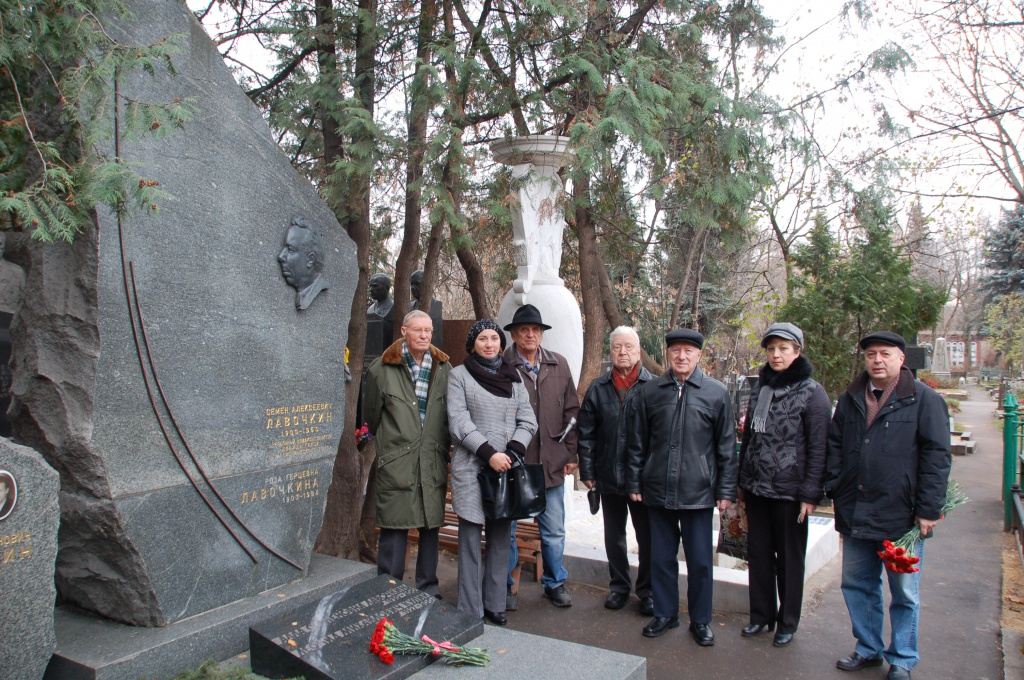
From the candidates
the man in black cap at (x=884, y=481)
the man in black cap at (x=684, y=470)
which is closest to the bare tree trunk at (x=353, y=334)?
the man in black cap at (x=684, y=470)

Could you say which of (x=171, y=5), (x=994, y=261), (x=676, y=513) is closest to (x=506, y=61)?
(x=171, y=5)

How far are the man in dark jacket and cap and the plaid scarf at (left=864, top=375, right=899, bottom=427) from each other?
1216 millimetres

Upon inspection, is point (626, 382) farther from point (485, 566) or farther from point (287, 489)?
point (287, 489)

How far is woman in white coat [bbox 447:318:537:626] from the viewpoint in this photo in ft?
13.7

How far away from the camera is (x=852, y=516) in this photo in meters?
3.84

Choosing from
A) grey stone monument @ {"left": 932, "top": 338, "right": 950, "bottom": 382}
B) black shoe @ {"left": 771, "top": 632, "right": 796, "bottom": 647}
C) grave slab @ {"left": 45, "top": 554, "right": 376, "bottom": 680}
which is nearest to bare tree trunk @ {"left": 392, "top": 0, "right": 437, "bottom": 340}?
grave slab @ {"left": 45, "top": 554, "right": 376, "bottom": 680}

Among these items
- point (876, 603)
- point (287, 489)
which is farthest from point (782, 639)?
point (287, 489)

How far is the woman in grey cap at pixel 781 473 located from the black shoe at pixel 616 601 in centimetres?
78

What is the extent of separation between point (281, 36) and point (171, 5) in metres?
3.06

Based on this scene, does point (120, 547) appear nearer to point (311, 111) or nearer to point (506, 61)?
point (311, 111)

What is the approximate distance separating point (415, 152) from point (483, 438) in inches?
101

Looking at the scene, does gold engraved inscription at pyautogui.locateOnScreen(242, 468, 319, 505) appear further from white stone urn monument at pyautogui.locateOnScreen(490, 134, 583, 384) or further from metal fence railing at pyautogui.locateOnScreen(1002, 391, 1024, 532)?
metal fence railing at pyautogui.locateOnScreen(1002, 391, 1024, 532)

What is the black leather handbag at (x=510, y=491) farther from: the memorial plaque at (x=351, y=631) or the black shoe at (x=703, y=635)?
the black shoe at (x=703, y=635)

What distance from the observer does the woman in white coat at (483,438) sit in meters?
4.19
